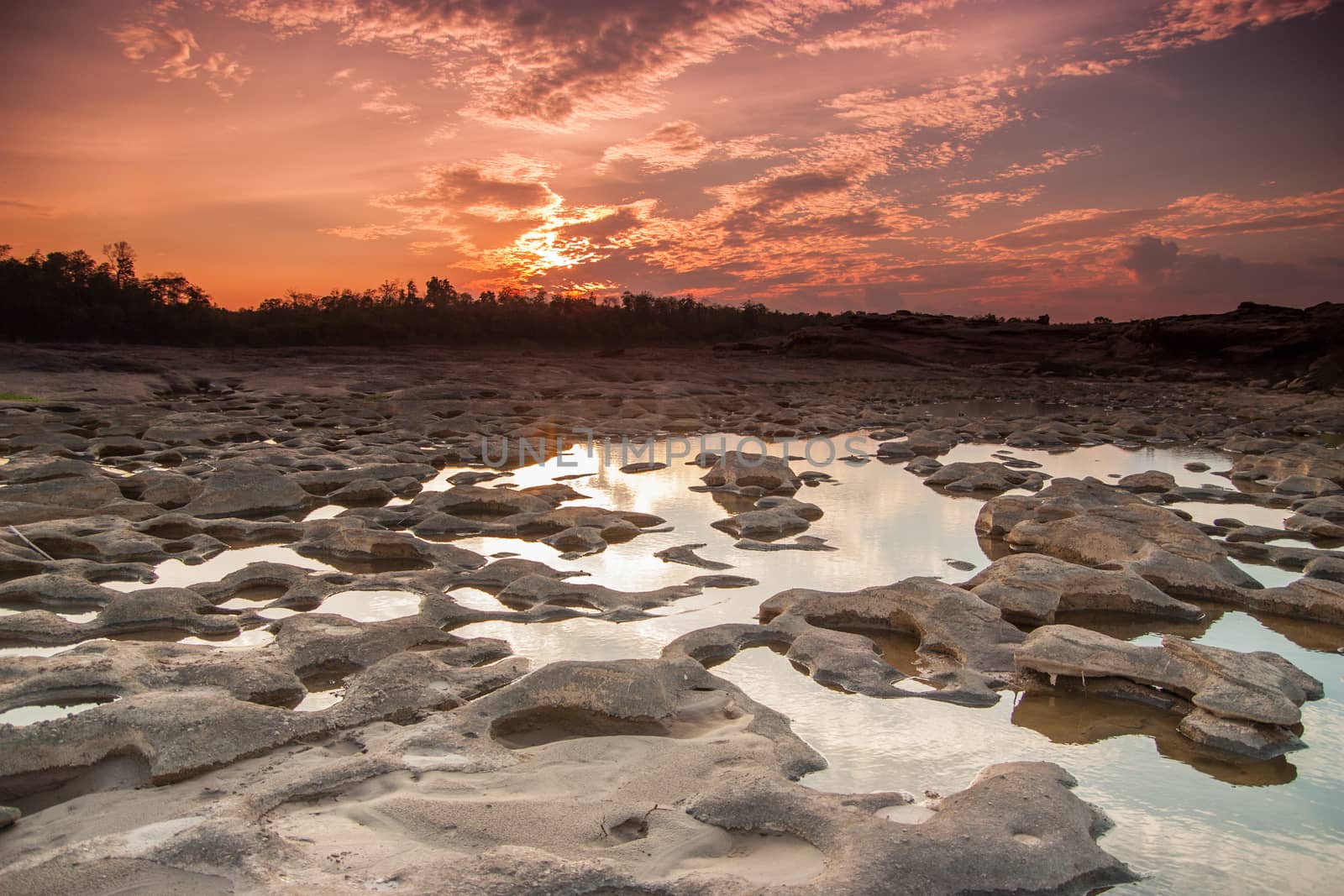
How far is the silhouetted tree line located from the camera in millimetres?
24281

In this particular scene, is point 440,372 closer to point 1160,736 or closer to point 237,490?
point 237,490

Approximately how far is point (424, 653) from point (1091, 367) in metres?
32.5

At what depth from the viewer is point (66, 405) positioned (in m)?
13.5

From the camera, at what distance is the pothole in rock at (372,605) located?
4.62 meters

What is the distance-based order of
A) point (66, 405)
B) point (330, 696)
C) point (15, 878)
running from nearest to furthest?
point (15, 878) → point (330, 696) → point (66, 405)

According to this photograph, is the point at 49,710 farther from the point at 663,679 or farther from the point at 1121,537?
the point at 1121,537

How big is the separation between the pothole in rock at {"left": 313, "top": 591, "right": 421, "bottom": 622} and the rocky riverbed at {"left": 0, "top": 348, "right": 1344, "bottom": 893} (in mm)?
29

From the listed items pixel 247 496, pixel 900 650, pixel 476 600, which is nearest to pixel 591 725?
pixel 900 650

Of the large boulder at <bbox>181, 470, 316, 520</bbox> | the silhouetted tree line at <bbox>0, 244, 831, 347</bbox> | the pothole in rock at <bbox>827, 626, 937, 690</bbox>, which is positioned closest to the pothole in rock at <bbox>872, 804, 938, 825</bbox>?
the pothole in rock at <bbox>827, 626, 937, 690</bbox>

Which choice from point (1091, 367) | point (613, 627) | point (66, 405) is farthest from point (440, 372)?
point (1091, 367)

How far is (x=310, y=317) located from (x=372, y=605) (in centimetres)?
2848

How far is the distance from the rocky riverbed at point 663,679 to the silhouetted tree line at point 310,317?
18.7 meters

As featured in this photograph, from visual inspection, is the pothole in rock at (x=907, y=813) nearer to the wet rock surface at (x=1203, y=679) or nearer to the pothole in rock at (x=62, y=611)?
the wet rock surface at (x=1203, y=679)

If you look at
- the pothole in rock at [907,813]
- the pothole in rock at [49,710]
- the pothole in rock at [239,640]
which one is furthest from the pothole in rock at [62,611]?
the pothole in rock at [907,813]
